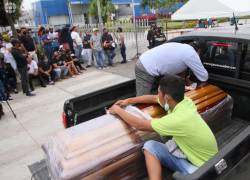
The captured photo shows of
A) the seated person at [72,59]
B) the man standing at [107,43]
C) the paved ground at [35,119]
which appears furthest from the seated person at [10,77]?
the man standing at [107,43]

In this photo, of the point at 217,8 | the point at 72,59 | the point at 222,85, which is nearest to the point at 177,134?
the point at 222,85

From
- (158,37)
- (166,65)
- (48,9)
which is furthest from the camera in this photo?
(48,9)

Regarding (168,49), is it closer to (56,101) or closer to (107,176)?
(107,176)

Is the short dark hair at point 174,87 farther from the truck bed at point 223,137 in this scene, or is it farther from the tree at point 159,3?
the tree at point 159,3

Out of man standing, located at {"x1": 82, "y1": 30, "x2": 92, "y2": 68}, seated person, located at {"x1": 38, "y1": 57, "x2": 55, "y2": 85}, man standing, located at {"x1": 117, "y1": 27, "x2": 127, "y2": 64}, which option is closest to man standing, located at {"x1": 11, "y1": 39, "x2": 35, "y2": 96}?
seated person, located at {"x1": 38, "y1": 57, "x2": 55, "y2": 85}

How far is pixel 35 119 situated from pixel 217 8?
187 inches

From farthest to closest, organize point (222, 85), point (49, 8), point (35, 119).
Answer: point (49, 8)
point (35, 119)
point (222, 85)

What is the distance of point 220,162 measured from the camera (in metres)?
1.92

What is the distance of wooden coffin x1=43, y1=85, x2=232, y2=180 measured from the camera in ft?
7.36

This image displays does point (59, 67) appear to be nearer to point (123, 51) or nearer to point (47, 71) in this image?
point (47, 71)

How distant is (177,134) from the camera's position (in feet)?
7.24

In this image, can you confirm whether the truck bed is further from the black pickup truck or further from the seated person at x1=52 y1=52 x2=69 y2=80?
the seated person at x1=52 y1=52 x2=69 y2=80

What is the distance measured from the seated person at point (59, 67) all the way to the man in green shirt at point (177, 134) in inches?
307

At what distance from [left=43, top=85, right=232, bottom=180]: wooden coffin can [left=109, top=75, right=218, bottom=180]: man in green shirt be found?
15cm
